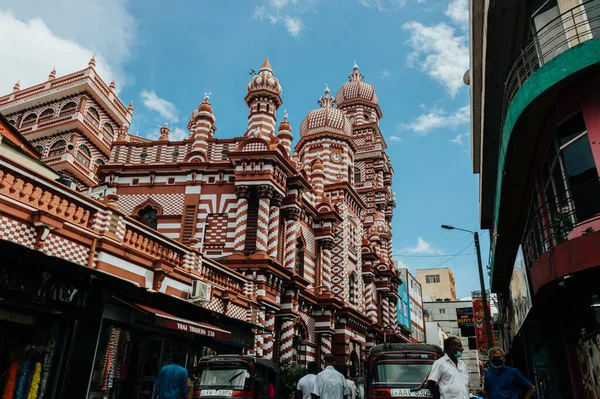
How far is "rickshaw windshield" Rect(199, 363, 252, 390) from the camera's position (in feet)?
35.6

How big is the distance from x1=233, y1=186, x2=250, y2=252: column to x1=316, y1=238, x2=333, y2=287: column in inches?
380

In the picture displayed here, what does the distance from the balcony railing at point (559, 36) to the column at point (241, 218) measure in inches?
570

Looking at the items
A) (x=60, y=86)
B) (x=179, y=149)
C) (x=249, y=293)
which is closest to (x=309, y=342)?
(x=249, y=293)

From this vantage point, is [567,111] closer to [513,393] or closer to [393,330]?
[513,393]

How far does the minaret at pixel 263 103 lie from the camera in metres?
26.2

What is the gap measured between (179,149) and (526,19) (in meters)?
19.7

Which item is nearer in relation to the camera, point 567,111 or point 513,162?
point 567,111

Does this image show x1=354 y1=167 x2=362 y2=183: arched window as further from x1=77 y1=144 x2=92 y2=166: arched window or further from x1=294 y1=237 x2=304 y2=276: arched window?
x1=77 y1=144 x2=92 y2=166: arched window

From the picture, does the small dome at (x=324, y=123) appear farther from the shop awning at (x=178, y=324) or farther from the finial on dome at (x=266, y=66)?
the shop awning at (x=178, y=324)

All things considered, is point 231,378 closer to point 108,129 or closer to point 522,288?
point 522,288

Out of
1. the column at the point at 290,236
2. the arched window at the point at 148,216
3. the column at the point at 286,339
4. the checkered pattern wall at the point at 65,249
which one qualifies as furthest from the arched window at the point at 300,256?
the checkered pattern wall at the point at 65,249

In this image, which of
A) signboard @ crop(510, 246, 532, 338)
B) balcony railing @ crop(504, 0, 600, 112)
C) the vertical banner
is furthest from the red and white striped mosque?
balcony railing @ crop(504, 0, 600, 112)

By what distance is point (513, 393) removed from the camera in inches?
251

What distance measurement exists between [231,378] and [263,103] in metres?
18.9
